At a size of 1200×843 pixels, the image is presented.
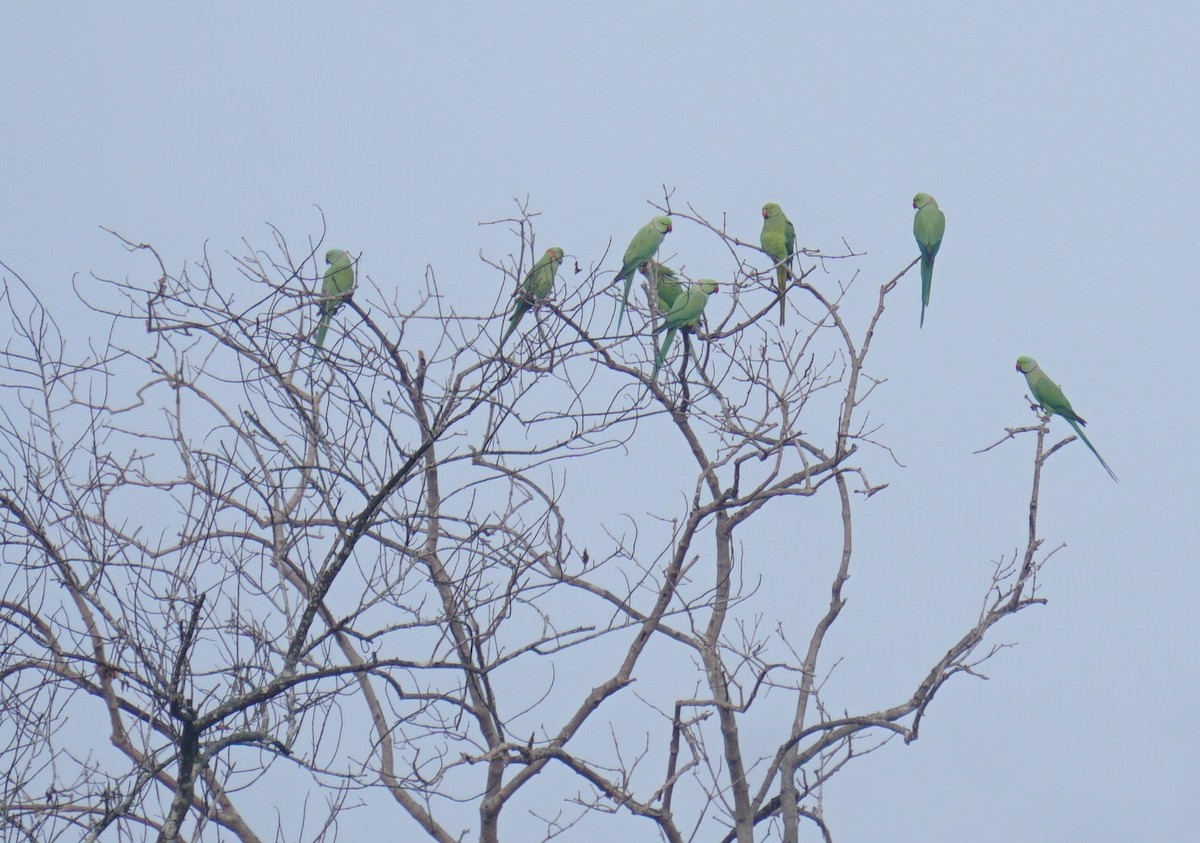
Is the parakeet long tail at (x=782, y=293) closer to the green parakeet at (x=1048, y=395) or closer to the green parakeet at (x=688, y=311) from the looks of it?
the green parakeet at (x=688, y=311)

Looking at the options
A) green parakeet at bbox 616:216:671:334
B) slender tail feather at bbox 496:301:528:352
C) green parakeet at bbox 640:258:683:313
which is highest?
green parakeet at bbox 616:216:671:334

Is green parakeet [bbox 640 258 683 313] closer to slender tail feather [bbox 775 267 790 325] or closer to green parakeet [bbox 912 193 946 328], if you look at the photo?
slender tail feather [bbox 775 267 790 325]

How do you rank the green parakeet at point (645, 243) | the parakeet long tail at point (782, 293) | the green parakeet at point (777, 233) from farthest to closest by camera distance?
the green parakeet at point (777, 233), the green parakeet at point (645, 243), the parakeet long tail at point (782, 293)

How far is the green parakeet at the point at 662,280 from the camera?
5.70 m

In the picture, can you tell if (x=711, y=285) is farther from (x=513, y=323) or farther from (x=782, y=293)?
(x=513, y=323)

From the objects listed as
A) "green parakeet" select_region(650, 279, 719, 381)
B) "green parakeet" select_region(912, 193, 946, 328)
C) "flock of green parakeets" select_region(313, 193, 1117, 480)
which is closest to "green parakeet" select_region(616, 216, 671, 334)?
"flock of green parakeets" select_region(313, 193, 1117, 480)

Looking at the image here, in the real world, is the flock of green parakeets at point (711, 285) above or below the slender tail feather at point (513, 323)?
above

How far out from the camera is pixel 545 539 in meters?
4.41

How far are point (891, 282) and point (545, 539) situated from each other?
6.55ft

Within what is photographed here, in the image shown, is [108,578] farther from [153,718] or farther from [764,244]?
[764,244]

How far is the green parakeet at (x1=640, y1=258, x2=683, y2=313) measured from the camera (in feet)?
18.7

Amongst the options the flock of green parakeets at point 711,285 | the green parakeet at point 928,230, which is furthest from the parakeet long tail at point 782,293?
the green parakeet at point 928,230

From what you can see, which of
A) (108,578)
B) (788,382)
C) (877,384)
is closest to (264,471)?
(108,578)

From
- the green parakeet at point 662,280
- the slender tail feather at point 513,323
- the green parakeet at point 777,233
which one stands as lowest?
the slender tail feather at point 513,323
